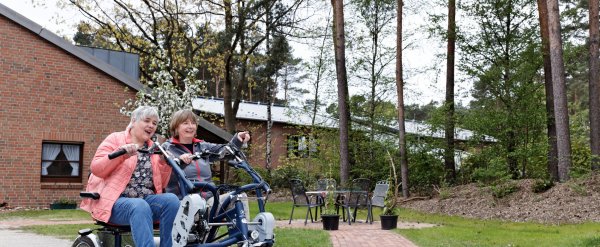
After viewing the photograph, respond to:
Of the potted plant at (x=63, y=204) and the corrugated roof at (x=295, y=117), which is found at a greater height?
the corrugated roof at (x=295, y=117)

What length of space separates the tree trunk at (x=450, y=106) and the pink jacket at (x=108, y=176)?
17453mm

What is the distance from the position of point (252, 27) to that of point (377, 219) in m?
12.3

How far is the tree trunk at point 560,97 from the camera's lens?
16.4 m

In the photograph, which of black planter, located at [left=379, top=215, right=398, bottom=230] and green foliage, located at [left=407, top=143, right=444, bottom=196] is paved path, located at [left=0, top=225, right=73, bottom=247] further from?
green foliage, located at [left=407, top=143, right=444, bottom=196]

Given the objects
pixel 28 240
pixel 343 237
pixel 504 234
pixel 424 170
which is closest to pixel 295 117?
pixel 424 170

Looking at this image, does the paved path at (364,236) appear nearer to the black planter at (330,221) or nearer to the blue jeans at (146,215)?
the black planter at (330,221)

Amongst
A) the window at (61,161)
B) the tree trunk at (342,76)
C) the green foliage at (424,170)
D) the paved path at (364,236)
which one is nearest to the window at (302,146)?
the green foliage at (424,170)

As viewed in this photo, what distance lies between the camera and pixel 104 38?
27.8 m

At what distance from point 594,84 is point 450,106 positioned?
517cm

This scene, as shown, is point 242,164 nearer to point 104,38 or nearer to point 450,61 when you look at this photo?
point 450,61

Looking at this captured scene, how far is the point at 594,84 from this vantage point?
17.3m

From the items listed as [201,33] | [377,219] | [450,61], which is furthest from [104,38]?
[377,219]

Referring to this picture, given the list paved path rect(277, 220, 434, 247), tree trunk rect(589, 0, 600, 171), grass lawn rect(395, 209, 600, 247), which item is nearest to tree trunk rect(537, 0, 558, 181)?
tree trunk rect(589, 0, 600, 171)

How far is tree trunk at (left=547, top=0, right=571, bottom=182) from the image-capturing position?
16406 mm
